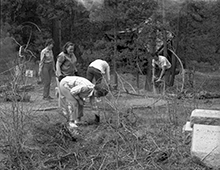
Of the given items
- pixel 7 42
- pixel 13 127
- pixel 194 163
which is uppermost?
pixel 7 42

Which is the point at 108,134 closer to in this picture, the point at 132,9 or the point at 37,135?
the point at 37,135

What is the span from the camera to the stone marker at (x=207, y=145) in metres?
4.89

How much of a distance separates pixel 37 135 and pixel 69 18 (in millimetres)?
12169

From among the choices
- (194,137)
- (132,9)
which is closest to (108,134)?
(194,137)

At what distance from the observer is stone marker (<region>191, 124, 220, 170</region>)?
4891mm

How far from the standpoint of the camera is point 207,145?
16.6ft

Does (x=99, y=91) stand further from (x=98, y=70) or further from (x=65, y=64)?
(x=98, y=70)

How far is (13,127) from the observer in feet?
A: 16.3

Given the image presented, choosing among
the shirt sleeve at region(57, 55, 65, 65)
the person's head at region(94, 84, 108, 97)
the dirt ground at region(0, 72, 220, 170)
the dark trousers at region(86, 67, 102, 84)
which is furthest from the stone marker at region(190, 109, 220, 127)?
the shirt sleeve at region(57, 55, 65, 65)

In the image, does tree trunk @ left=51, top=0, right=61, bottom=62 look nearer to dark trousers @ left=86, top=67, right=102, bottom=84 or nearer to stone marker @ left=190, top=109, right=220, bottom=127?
dark trousers @ left=86, top=67, right=102, bottom=84

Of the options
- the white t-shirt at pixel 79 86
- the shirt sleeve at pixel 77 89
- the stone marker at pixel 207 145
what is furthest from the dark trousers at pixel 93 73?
the stone marker at pixel 207 145

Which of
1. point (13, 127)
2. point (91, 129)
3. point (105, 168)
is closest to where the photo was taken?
point (105, 168)

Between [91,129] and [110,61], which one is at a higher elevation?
[110,61]

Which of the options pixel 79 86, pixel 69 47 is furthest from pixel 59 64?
pixel 79 86
